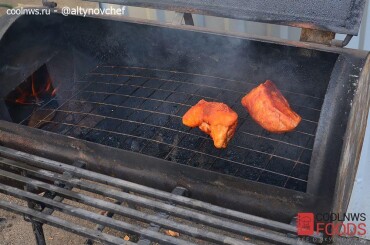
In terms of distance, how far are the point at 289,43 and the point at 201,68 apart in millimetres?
824

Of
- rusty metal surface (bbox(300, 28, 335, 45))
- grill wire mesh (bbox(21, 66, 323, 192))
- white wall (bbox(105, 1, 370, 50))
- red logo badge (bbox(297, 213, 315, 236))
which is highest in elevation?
rusty metal surface (bbox(300, 28, 335, 45))

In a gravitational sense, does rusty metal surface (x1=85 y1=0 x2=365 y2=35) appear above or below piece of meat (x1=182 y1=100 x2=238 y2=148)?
above

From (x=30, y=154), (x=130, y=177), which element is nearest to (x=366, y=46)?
(x=130, y=177)

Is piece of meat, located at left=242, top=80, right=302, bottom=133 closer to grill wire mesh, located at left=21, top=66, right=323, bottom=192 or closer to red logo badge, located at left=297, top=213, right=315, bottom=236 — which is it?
grill wire mesh, located at left=21, top=66, right=323, bottom=192

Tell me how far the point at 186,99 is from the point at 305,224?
4.88 ft

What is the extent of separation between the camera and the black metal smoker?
213cm

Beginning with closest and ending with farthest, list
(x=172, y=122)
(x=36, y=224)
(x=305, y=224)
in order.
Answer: (x=305, y=224)
(x=36, y=224)
(x=172, y=122)

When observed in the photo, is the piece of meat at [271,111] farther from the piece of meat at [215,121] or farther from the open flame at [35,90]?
the open flame at [35,90]

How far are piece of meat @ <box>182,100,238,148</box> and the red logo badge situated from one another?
0.75 metres

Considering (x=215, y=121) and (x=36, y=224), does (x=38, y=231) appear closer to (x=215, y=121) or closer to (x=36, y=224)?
(x=36, y=224)

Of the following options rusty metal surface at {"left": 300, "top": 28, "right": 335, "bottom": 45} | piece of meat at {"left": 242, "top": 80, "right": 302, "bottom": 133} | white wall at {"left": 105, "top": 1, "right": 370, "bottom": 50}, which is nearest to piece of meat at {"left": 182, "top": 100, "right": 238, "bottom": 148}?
piece of meat at {"left": 242, "top": 80, "right": 302, "bottom": 133}

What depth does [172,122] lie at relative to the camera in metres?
3.10

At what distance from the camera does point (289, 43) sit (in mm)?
2641

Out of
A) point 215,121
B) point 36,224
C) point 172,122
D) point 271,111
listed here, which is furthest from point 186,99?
point 36,224
